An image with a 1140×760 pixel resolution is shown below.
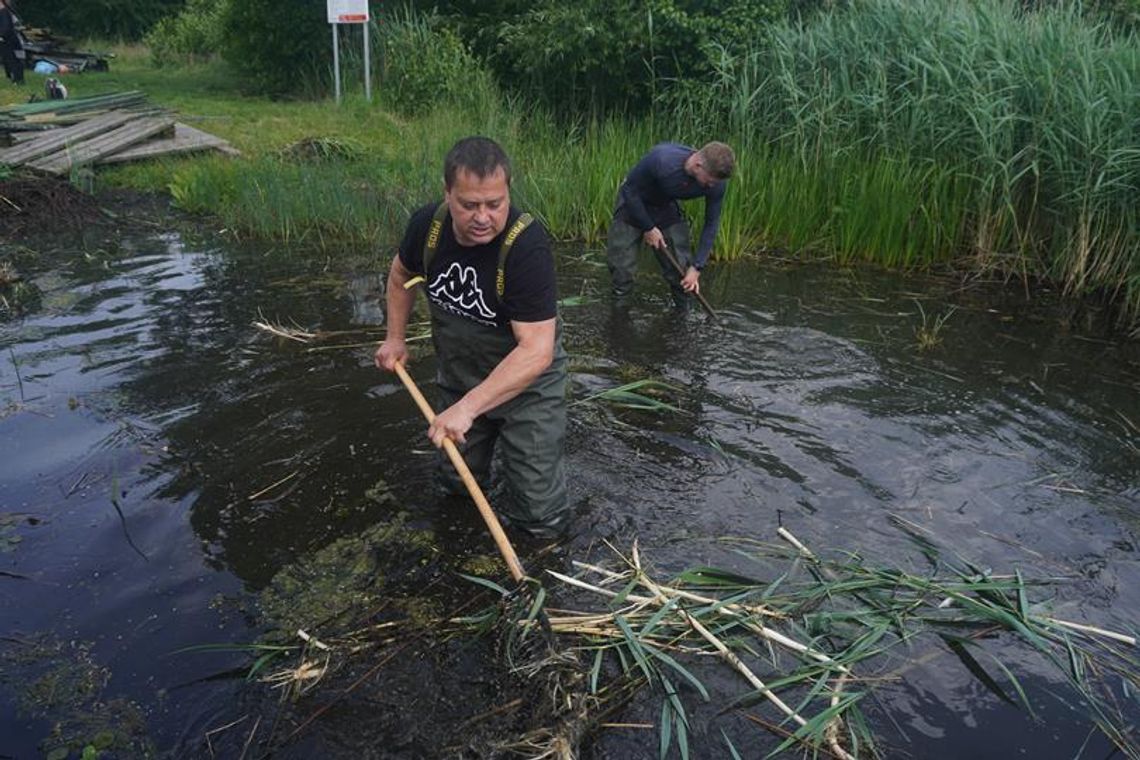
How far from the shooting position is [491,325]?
11.6 feet

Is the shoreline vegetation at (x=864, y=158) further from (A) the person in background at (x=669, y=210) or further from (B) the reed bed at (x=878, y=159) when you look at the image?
(A) the person in background at (x=669, y=210)

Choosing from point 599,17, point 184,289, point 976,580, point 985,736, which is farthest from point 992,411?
point 599,17

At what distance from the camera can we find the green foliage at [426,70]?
453 inches

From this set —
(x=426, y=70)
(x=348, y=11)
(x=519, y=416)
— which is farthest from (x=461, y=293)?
(x=348, y=11)

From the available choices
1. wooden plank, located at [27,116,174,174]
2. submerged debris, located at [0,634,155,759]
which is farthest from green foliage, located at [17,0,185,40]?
submerged debris, located at [0,634,155,759]

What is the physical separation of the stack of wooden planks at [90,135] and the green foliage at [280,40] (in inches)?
124

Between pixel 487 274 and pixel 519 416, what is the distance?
2.16ft

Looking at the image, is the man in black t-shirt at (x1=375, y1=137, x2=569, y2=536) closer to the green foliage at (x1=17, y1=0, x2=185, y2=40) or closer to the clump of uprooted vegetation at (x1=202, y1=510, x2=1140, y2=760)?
the clump of uprooted vegetation at (x1=202, y1=510, x2=1140, y2=760)

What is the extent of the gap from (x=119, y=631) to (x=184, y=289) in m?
4.44

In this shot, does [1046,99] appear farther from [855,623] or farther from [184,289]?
[184,289]

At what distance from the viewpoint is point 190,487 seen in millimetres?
4320

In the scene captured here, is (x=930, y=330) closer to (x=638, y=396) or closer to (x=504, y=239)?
(x=638, y=396)

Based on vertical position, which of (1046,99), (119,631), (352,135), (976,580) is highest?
(1046,99)

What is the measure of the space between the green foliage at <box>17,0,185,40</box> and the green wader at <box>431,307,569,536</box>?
88.0 feet
